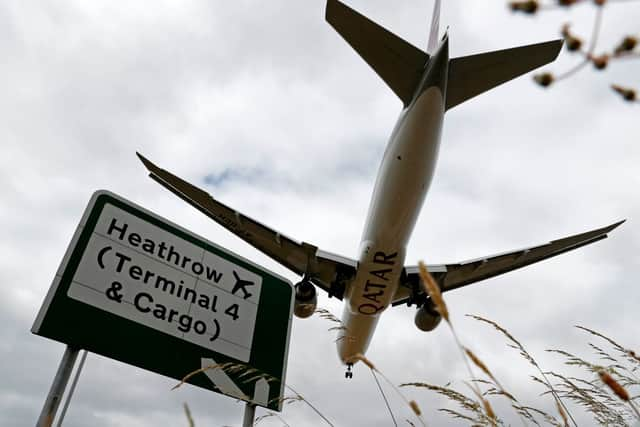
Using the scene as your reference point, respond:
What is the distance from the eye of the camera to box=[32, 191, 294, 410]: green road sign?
2791 mm

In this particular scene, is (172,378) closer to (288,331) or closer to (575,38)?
(288,331)

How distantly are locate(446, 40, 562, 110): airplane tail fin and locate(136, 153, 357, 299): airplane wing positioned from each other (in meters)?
7.08

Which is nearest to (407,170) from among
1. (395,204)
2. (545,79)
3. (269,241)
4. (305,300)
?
(395,204)

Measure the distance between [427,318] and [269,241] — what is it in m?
6.75

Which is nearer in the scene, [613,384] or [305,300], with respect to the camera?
[613,384]

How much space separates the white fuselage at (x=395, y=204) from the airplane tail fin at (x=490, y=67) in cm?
199

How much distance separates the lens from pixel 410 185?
12.3 m

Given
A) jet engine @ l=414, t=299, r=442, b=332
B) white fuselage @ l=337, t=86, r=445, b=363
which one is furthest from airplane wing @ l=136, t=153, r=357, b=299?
jet engine @ l=414, t=299, r=442, b=332

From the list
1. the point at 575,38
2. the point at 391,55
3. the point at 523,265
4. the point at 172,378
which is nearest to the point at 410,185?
the point at 391,55

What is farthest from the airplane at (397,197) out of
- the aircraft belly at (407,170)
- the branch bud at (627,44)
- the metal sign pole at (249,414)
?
the branch bud at (627,44)

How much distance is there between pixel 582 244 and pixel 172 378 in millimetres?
17325

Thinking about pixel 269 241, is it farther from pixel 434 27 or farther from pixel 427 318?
pixel 434 27

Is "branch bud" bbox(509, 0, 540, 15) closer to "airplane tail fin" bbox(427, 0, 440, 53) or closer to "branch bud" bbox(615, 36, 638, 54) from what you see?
"branch bud" bbox(615, 36, 638, 54)

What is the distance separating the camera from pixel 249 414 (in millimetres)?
3135
